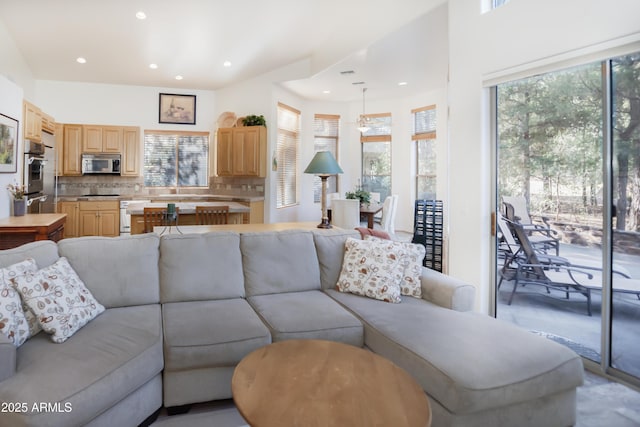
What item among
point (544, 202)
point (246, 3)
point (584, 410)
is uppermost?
point (246, 3)

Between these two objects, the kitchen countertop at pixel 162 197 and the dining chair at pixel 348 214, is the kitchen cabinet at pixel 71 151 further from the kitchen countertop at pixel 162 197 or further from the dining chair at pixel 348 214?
the dining chair at pixel 348 214

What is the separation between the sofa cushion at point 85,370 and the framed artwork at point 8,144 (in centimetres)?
336

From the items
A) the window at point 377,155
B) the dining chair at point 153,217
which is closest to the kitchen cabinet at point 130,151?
the dining chair at point 153,217

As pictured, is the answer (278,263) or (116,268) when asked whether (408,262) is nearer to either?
(278,263)

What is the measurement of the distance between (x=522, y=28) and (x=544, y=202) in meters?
1.36

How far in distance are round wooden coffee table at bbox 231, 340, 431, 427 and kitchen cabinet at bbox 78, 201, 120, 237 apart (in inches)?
254

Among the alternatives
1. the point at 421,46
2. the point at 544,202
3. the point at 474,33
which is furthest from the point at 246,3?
the point at 544,202

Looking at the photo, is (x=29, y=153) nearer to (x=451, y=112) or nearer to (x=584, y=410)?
(x=451, y=112)

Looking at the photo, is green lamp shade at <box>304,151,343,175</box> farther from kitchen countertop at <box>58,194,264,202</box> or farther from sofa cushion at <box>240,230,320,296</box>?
kitchen countertop at <box>58,194,264,202</box>

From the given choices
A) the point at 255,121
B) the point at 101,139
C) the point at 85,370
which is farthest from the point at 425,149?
the point at 85,370

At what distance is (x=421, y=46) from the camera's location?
5195 millimetres

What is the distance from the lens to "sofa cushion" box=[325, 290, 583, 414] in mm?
1695

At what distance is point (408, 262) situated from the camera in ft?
9.43

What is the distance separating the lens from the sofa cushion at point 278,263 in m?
2.83
